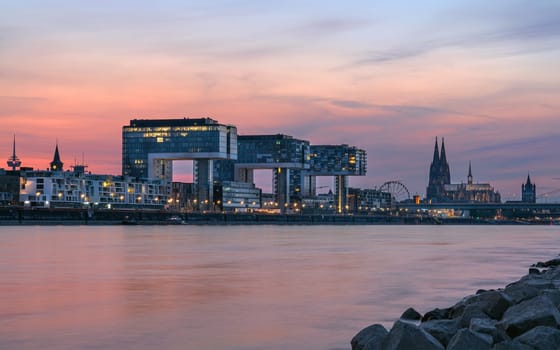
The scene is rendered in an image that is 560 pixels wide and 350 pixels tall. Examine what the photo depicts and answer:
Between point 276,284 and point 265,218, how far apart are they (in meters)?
164

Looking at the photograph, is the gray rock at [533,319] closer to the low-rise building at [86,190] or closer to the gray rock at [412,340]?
the gray rock at [412,340]

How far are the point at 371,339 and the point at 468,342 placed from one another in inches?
78.0

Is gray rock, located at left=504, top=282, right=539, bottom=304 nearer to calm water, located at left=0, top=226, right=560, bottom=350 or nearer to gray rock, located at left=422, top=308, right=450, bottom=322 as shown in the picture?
gray rock, located at left=422, top=308, right=450, bottom=322

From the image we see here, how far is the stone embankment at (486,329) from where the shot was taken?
12.2 m

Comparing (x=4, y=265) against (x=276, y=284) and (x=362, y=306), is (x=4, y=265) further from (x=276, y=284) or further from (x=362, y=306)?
(x=362, y=306)

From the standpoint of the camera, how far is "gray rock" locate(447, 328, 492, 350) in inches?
476

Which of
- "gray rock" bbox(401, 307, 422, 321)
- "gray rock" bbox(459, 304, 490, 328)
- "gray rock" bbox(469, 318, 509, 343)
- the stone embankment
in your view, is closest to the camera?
the stone embankment

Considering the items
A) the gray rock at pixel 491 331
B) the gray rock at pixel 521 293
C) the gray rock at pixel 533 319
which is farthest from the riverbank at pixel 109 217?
the gray rock at pixel 491 331

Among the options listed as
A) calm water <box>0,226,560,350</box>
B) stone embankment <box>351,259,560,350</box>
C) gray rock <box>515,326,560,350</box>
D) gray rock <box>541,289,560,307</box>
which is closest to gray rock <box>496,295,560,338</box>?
stone embankment <box>351,259,560,350</box>

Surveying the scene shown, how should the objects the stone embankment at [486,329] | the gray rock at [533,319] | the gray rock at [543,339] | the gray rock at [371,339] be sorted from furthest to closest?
1. the gray rock at [533,319]
2. the gray rock at [371,339]
3. the gray rock at [543,339]
4. the stone embankment at [486,329]

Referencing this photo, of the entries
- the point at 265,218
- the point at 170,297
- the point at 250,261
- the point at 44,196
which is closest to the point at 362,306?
the point at 170,297

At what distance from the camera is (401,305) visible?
76.6ft

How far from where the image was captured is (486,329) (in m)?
13.4

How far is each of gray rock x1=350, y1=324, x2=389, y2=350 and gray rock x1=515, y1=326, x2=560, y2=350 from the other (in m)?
2.15
